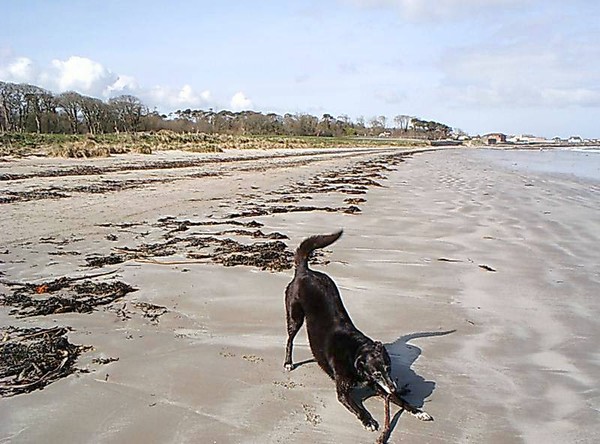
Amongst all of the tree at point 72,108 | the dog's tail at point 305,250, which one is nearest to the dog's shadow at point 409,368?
the dog's tail at point 305,250

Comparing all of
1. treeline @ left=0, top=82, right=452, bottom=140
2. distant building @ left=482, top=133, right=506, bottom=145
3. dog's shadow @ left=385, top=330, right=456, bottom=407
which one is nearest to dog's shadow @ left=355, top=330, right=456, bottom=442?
dog's shadow @ left=385, top=330, right=456, bottom=407

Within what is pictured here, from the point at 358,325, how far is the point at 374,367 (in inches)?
65.6

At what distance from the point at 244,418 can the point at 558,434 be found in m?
1.82

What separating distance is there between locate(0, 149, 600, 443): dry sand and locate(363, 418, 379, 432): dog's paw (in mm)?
46

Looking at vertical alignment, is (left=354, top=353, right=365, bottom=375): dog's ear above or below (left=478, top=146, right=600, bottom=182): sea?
above

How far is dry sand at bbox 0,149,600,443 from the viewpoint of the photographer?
10.6 ft

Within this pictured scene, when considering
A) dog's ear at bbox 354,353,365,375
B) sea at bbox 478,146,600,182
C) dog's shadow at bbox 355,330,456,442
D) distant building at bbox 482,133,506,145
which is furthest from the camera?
distant building at bbox 482,133,506,145

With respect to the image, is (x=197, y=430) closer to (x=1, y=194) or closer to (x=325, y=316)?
(x=325, y=316)

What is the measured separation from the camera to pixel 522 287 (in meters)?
6.28

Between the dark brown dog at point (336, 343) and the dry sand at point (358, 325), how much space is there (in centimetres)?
13

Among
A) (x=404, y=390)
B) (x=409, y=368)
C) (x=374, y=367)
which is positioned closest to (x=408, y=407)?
(x=404, y=390)

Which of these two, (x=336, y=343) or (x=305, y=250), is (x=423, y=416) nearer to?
(x=336, y=343)

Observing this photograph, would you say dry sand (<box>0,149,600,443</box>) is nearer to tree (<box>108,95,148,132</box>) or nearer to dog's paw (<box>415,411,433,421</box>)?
dog's paw (<box>415,411,433,421</box>)

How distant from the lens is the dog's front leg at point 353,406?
322 cm
